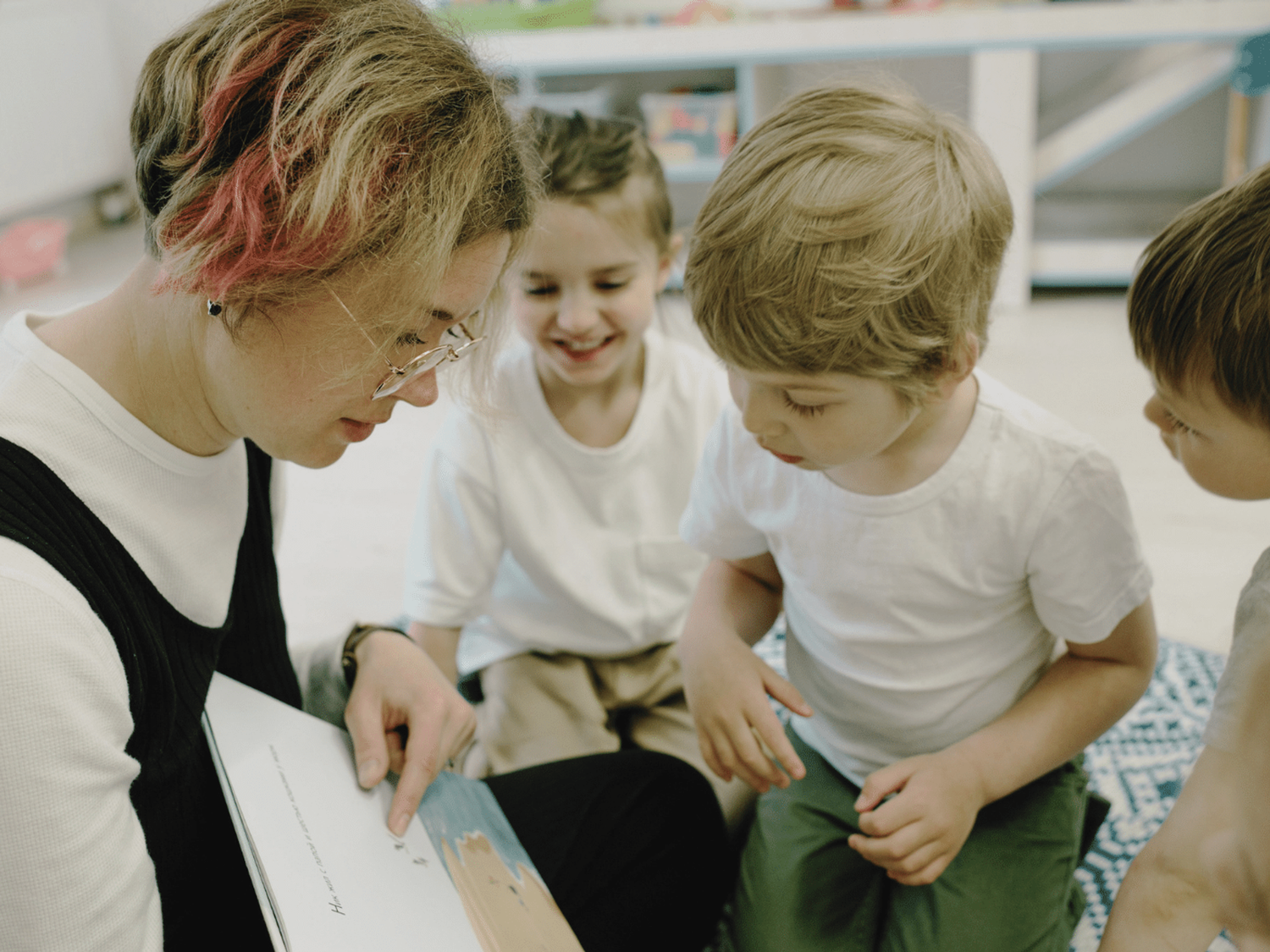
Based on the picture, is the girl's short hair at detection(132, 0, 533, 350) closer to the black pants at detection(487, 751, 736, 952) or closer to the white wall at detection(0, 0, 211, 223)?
the black pants at detection(487, 751, 736, 952)

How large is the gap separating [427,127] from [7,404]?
0.97ft

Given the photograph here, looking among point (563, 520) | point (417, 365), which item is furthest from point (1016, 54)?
point (417, 365)

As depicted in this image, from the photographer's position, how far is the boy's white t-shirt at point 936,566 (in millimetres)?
840

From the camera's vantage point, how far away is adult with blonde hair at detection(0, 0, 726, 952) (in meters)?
0.60

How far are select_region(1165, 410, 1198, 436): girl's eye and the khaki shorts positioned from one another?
0.60m

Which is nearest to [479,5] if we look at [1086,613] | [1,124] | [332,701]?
[1,124]

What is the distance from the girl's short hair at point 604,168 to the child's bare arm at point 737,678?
0.37m

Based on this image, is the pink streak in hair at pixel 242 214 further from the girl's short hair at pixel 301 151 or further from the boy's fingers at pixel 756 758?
the boy's fingers at pixel 756 758

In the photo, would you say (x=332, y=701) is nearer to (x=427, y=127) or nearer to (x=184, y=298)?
(x=184, y=298)

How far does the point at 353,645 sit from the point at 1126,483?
134 centimetres

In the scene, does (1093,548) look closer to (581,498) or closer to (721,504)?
(721,504)

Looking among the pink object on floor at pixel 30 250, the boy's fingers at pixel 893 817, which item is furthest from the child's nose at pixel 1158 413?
the pink object on floor at pixel 30 250

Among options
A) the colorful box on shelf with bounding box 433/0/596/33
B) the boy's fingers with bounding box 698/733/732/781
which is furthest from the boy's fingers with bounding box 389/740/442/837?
the colorful box on shelf with bounding box 433/0/596/33

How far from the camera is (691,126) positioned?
2.81 metres
